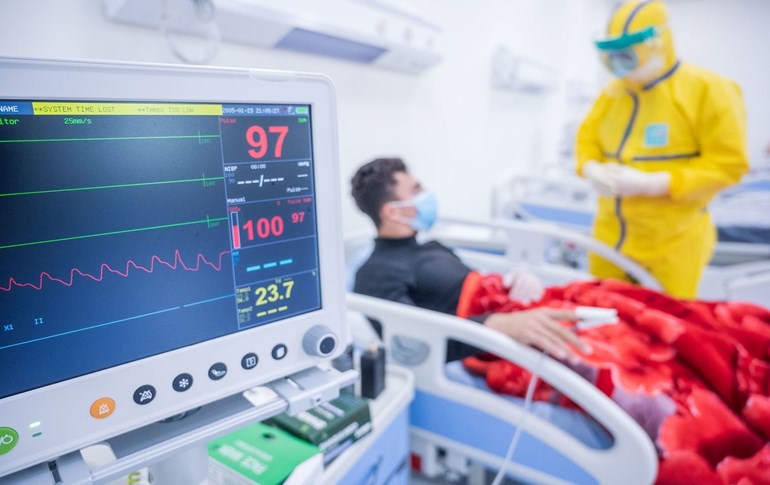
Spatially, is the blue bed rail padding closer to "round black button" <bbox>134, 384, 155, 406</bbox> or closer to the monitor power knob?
the monitor power knob

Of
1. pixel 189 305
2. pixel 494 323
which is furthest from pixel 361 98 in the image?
pixel 189 305

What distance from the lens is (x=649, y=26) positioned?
163 centimetres

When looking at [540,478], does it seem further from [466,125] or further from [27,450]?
[466,125]

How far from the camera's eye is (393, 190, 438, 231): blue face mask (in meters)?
1.45

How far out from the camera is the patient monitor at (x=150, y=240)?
0.45 m

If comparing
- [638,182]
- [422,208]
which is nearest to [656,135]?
[638,182]

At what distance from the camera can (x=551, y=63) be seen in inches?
147

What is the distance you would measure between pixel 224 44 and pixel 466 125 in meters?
1.56

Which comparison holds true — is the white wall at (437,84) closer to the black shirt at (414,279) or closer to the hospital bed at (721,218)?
the hospital bed at (721,218)

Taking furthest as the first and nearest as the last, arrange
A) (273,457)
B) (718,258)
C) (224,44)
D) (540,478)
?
(718,258) → (224,44) → (540,478) → (273,457)

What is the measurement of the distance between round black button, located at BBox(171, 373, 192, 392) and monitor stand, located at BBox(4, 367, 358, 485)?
0.19 ft

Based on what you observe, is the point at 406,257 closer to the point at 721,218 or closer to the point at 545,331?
the point at 545,331

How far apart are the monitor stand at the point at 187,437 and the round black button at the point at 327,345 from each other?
0.04 meters

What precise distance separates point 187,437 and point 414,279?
91 cm
